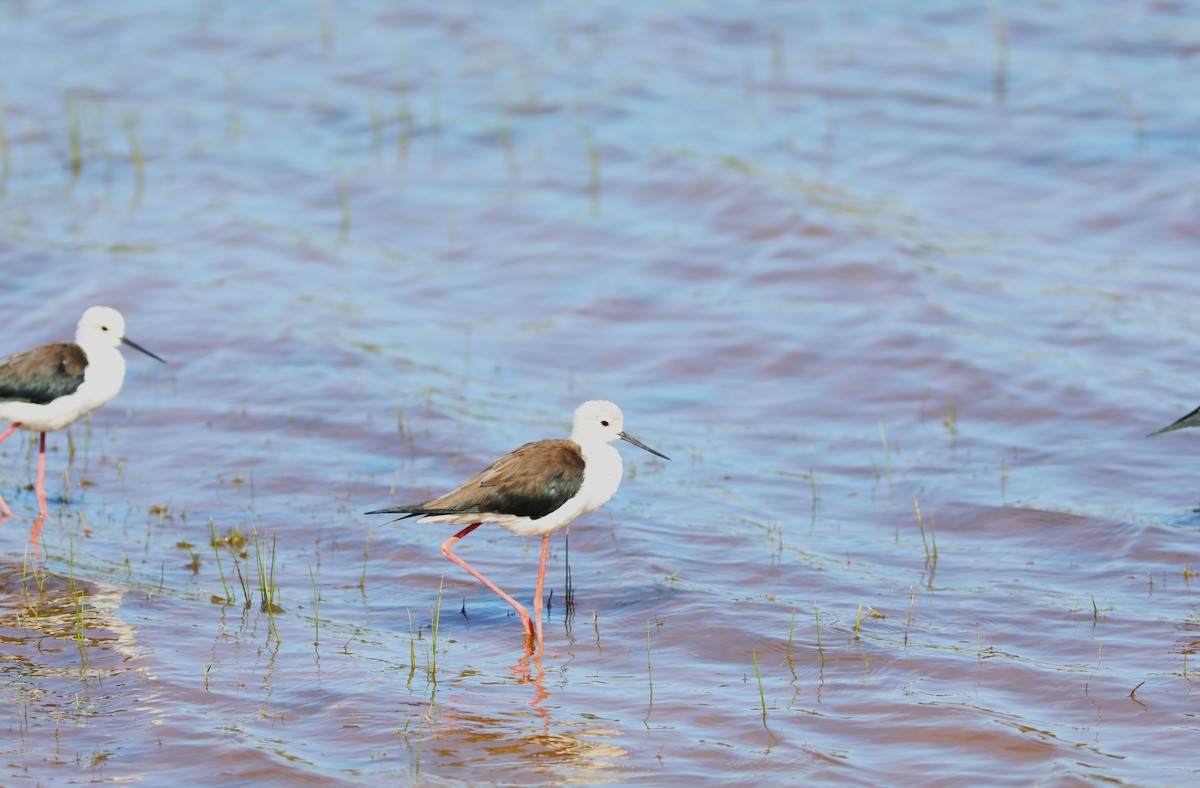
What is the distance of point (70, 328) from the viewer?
1211cm

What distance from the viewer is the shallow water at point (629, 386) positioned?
20.9ft

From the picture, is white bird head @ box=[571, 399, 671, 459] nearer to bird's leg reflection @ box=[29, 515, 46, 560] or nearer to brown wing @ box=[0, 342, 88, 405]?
bird's leg reflection @ box=[29, 515, 46, 560]

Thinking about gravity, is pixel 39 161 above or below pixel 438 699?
above

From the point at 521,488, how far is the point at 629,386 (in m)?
4.05

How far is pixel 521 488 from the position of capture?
726 centimetres

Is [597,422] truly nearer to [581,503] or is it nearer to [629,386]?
[581,503]

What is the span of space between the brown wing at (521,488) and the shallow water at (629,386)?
60cm

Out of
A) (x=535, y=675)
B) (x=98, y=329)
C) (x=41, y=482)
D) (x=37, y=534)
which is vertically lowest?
(x=535, y=675)

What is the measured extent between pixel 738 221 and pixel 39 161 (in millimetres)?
7820

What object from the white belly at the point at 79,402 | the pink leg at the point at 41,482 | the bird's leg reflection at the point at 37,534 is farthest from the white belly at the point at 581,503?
the white belly at the point at 79,402

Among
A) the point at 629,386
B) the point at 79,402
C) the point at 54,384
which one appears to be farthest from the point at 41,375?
the point at 629,386

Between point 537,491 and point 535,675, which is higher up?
point 537,491

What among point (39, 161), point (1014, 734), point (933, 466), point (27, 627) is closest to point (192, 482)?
point (27, 627)

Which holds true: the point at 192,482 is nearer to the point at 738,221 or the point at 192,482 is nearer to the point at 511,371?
the point at 511,371
